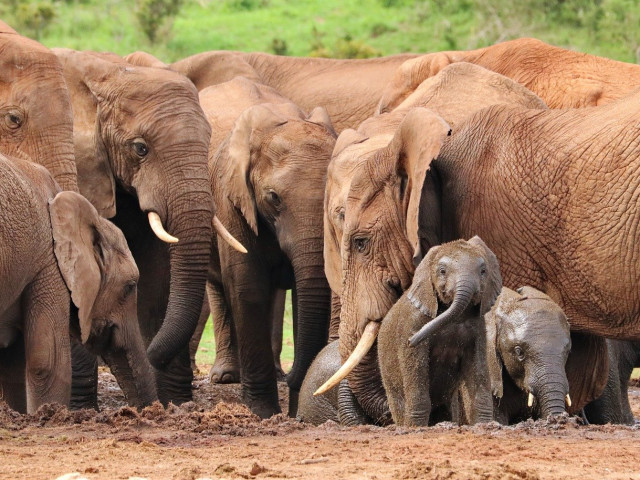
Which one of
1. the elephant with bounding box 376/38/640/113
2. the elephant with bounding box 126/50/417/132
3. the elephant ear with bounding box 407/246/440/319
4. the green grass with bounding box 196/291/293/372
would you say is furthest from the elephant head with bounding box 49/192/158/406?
the elephant with bounding box 126/50/417/132

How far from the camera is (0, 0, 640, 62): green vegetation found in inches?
913

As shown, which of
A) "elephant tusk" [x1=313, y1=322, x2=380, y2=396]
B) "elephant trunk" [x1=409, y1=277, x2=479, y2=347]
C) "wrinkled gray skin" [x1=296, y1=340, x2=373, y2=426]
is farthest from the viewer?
"wrinkled gray skin" [x1=296, y1=340, x2=373, y2=426]

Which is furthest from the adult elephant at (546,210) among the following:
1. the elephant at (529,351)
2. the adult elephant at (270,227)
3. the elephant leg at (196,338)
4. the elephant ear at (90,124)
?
the elephant leg at (196,338)

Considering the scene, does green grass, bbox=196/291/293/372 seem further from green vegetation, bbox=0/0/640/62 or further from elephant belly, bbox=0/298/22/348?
green vegetation, bbox=0/0/640/62

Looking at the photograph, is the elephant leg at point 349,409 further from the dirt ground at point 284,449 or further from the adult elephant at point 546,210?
the dirt ground at point 284,449

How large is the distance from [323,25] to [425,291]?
67.0 ft

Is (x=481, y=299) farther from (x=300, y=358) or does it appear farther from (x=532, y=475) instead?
(x=300, y=358)

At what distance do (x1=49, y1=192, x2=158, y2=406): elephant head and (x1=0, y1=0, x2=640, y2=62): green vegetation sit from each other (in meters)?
14.8

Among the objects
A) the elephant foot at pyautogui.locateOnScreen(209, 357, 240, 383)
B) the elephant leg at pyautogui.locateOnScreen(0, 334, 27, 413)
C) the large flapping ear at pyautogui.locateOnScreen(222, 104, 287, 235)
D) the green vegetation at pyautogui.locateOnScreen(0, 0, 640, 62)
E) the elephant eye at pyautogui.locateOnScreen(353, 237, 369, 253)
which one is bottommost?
the elephant foot at pyautogui.locateOnScreen(209, 357, 240, 383)

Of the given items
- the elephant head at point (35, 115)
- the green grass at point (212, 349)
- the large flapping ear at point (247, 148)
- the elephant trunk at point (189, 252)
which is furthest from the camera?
the green grass at point (212, 349)

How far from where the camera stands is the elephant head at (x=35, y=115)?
8023 mm

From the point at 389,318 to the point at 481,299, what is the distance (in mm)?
549

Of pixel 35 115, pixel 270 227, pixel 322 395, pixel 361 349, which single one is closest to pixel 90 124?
pixel 35 115

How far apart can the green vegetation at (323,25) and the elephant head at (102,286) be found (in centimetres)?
1477
